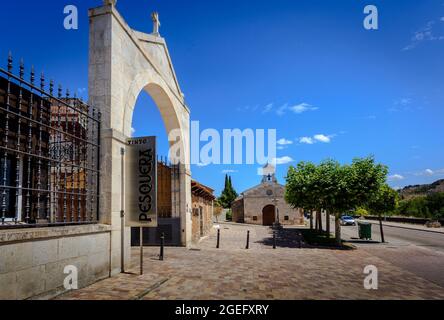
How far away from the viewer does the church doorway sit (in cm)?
4103

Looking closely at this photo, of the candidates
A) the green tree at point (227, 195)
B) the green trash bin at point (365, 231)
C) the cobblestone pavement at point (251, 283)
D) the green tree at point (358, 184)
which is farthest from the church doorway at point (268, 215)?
the green tree at point (227, 195)

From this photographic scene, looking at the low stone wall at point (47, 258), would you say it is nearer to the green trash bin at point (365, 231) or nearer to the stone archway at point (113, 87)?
the stone archway at point (113, 87)

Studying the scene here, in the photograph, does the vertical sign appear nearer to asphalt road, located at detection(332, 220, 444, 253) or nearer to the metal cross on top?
the metal cross on top

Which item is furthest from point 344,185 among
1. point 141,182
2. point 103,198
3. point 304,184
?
point 103,198

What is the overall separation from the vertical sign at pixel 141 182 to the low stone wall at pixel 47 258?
871 millimetres

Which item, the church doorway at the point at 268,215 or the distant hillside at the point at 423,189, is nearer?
the church doorway at the point at 268,215

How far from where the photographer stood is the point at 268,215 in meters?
41.2

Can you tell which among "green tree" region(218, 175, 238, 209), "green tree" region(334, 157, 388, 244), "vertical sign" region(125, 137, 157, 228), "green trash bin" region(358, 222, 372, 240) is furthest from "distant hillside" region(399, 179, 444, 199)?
"vertical sign" region(125, 137, 157, 228)

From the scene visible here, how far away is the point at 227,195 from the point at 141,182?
74319 mm

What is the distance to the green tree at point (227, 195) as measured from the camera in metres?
79.9

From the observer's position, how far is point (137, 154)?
7.36 metres

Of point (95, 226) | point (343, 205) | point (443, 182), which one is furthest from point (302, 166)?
point (443, 182)

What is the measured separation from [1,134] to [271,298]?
609 centimetres
